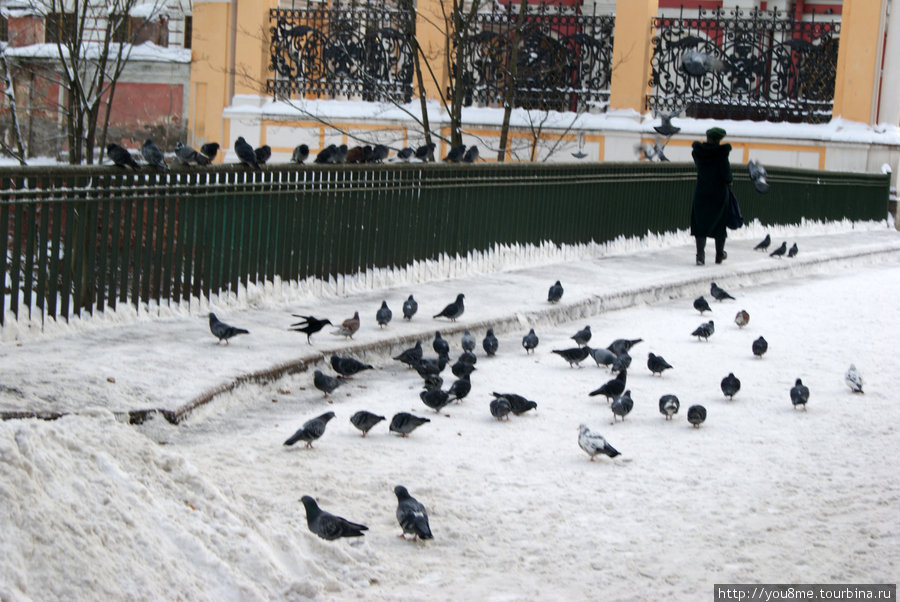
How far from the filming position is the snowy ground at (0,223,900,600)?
17.1 ft

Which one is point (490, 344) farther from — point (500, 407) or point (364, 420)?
point (364, 420)

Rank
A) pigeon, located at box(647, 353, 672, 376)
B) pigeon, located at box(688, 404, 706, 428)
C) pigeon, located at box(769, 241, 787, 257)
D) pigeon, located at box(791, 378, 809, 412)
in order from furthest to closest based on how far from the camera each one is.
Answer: pigeon, located at box(769, 241, 787, 257)
pigeon, located at box(647, 353, 672, 376)
pigeon, located at box(791, 378, 809, 412)
pigeon, located at box(688, 404, 706, 428)

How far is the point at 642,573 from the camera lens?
5832mm

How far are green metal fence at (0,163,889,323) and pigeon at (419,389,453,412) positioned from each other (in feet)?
10.5

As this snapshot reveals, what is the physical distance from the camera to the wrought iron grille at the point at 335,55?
28250 millimetres

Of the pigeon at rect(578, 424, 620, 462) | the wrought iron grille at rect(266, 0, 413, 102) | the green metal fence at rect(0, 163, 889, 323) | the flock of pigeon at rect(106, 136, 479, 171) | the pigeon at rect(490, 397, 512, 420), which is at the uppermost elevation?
the wrought iron grille at rect(266, 0, 413, 102)

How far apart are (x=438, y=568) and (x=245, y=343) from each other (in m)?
4.93

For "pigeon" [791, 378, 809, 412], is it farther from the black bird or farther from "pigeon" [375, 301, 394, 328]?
the black bird

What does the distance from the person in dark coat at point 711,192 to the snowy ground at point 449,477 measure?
213 inches

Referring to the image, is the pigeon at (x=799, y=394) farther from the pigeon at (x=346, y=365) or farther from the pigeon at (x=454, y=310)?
the pigeon at (x=454, y=310)

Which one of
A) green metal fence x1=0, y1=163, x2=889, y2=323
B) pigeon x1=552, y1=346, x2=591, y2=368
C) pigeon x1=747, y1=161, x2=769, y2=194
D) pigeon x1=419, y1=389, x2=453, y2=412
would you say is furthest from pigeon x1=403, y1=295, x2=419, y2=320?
pigeon x1=747, y1=161, x2=769, y2=194

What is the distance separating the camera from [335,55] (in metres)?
28.6

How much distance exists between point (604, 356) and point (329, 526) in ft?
17.1

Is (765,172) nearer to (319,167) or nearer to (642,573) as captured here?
(319,167)
